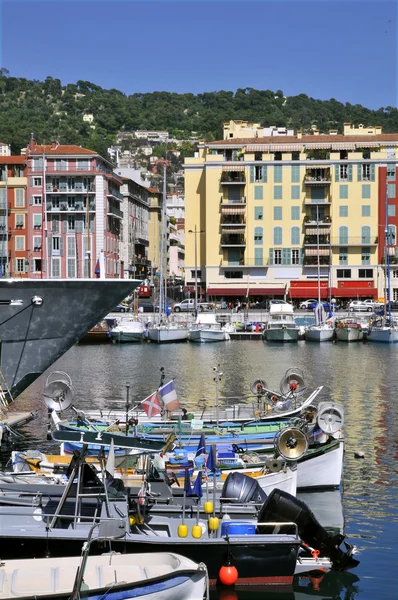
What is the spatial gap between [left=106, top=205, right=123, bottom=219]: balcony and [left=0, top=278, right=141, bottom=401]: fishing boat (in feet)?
225

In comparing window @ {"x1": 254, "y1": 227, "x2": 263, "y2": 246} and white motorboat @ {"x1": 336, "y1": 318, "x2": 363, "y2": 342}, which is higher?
window @ {"x1": 254, "y1": 227, "x2": 263, "y2": 246}

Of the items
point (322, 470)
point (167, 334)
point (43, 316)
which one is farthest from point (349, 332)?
point (322, 470)

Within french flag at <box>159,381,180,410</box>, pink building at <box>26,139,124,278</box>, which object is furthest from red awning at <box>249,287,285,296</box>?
french flag at <box>159,381,180,410</box>

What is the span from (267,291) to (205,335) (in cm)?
2243

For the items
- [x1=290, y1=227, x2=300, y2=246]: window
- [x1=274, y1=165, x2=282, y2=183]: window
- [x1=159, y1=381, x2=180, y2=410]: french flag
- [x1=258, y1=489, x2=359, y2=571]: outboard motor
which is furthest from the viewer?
[x1=290, y1=227, x2=300, y2=246]: window

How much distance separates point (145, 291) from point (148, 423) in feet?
272

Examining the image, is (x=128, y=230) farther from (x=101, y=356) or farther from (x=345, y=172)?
(x=101, y=356)

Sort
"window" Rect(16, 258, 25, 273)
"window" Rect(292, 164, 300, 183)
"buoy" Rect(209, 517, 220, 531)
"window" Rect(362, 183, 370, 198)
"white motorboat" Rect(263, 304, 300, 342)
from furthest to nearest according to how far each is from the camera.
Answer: "window" Rect(292, 164, 300, 183)
"window" Rect(362, 183, 370, 198)
"window" Rect(16, 258, 25, 273)
"white motorboat" Rect(263, 304, 300, 342)
"buoy" Rect(209, 517, 220, 531)

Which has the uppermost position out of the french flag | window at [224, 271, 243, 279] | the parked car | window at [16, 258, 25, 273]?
window at [16, 258, 25, 273]

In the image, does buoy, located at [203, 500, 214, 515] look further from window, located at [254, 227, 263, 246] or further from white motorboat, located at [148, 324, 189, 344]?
window, located at [254, 227, 263, 246]

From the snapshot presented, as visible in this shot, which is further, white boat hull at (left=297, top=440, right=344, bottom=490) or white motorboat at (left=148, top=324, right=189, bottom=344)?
white motorboat at (left=148, top=324, right=189, bottom=344)

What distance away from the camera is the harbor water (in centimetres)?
1762

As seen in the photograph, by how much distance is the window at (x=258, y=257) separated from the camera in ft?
325

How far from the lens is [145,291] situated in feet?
364
